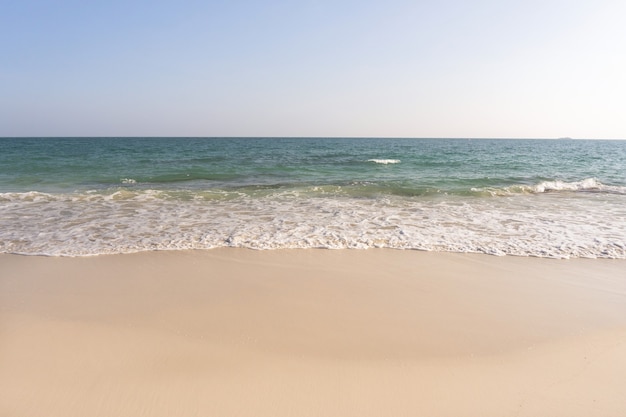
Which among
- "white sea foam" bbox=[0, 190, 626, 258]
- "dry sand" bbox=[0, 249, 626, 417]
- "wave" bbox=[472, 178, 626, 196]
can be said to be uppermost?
"wave" bbox=[472, 178, 626, 196]

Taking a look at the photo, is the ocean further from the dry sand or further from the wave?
the dry sand

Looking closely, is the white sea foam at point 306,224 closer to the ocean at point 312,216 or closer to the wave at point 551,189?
the ocean at point 312,216

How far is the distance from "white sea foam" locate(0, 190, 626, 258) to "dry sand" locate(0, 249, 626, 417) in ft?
3.06

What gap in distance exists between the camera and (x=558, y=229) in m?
7.80

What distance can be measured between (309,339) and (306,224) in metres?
4.57

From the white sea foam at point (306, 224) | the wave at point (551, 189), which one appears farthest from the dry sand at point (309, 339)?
the wave at point (551, 189)

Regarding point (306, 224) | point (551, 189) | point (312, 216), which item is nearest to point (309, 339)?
point (306, 224)

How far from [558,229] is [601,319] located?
4.45 metres

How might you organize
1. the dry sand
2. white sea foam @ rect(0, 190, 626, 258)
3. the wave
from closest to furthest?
the dry sand → white sea foam @ rect(0, 190, 626, 258) → the wave

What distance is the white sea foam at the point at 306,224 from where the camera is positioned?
649 cm

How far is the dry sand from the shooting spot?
2676 mm

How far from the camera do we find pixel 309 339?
3492 mm

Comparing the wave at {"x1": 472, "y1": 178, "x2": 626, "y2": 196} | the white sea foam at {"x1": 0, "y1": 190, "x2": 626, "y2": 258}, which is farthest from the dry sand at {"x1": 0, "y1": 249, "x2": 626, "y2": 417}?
the wave at {"x1": 472, "y1": 178, "x2": 626, "y2": 196}

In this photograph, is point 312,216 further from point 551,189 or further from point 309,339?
point 551,189
